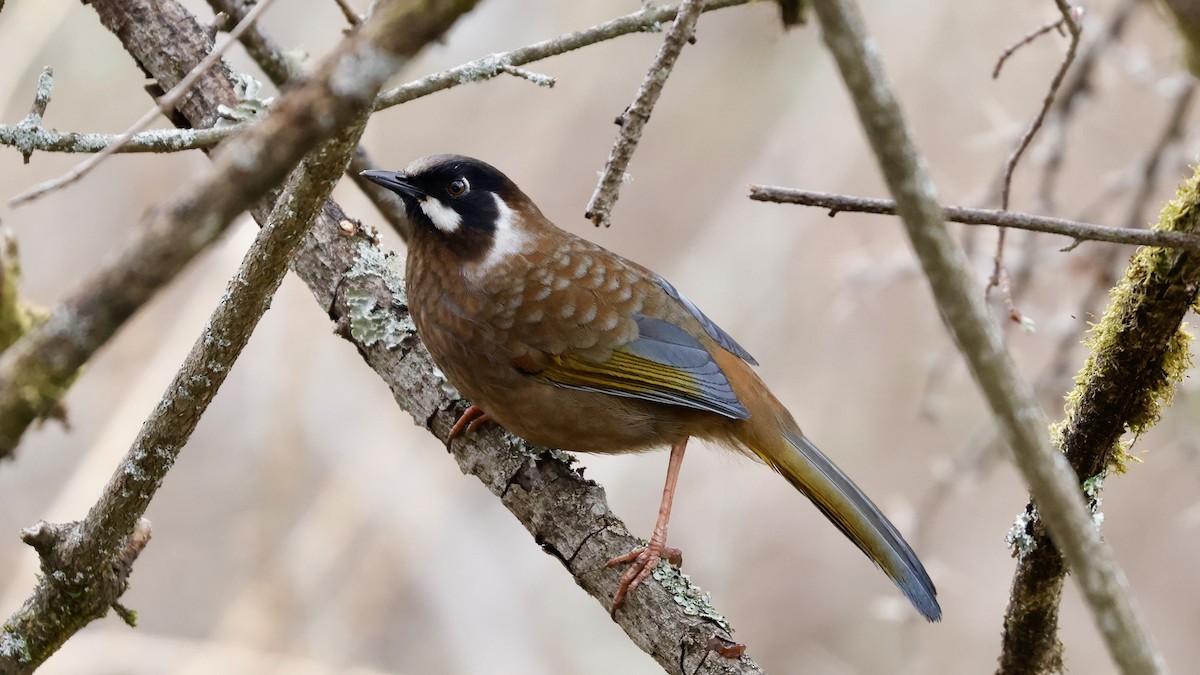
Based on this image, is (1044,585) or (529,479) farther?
(529,479)

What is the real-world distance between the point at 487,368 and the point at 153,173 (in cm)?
460

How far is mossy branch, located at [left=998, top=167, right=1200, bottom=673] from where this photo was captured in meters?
2.48

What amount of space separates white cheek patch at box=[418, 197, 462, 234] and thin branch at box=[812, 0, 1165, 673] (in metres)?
2.64

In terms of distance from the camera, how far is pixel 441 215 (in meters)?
4.09

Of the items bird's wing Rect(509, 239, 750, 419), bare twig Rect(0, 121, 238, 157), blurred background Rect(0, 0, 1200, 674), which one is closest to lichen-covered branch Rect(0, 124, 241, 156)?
bare twig Rect(0, 121, 238, 157)

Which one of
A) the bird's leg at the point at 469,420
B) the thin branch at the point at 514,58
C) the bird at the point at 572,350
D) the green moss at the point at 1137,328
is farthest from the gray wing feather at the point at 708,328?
the green moss at the point at 1137,328

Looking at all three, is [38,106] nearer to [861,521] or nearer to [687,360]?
[687,360]

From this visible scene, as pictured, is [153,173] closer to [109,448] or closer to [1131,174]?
[109,448]

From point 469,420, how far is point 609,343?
23.3 inches

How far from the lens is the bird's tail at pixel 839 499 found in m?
3.58

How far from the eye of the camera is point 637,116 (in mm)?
2551

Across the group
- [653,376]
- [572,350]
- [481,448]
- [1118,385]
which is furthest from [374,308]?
[1118,385]

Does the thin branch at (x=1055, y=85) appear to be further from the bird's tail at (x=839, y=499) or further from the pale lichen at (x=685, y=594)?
the pale lichen at (x=685, y=594)

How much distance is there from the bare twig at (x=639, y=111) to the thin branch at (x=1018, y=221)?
1.14ft
